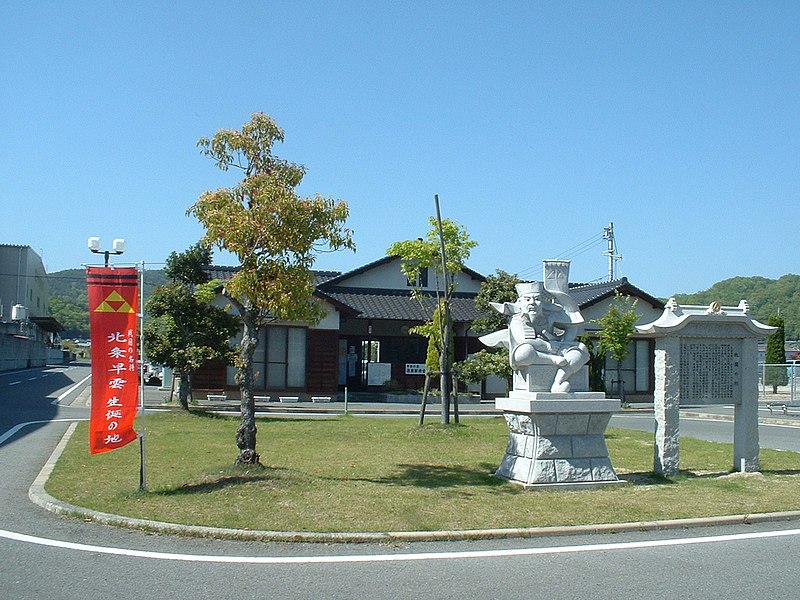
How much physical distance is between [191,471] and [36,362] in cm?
6181

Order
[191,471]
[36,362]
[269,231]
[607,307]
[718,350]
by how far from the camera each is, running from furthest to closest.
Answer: [36,362]
[607,307]
[718,350]
[191,471]
[269,231]

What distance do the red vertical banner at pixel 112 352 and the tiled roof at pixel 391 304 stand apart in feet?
76.7

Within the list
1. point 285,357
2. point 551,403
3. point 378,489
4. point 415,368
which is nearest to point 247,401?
point 378,489

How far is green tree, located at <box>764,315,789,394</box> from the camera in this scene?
35250 mm

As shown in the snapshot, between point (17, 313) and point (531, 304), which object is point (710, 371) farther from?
point (17, 313)

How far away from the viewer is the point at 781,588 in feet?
20.5

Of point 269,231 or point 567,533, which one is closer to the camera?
point 567,533

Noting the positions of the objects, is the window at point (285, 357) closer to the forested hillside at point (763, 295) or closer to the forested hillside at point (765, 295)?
the forested hillside at point (763, 295)

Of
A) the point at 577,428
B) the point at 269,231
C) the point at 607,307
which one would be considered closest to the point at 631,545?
the point at 577,428

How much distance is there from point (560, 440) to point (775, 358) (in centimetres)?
3855

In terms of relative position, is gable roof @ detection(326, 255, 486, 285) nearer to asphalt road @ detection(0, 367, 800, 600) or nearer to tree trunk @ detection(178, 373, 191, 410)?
tree trunk @ detection(178, 373, 191, 410)

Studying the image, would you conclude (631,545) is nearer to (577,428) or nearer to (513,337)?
(577,428)

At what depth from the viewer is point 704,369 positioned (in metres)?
11.7

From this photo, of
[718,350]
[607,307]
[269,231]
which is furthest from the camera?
[607,307]
